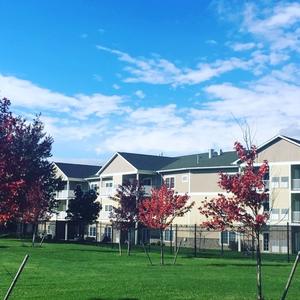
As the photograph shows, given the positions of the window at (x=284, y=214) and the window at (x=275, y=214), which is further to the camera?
the window at (x=275, y=214)

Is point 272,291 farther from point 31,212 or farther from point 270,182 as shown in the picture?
point 270,182

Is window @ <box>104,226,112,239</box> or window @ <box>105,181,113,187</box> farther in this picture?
window @ <box>105,181,113,187</box>

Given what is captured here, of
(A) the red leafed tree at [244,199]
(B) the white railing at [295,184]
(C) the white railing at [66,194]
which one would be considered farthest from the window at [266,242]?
(A) the red leafed tree at [244,199]

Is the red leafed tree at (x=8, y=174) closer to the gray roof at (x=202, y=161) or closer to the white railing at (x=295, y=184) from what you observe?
the white railing at (x=295, y=184)

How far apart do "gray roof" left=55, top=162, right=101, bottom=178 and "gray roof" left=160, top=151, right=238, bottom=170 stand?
1778 centimetres

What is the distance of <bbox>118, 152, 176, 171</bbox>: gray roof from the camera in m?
64.1

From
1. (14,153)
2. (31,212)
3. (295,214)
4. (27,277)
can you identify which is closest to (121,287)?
(27,277)

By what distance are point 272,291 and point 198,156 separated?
45847 millimetres

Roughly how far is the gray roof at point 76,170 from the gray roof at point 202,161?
17.8 metres

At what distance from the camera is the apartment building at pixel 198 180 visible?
4906 cm

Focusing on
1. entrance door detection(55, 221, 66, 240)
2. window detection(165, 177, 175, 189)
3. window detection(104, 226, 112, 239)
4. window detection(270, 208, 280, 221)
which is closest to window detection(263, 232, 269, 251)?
window detection(270, 208, 280, 221)

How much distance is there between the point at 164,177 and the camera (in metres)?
62.6

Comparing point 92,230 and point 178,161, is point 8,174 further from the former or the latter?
point 92,230

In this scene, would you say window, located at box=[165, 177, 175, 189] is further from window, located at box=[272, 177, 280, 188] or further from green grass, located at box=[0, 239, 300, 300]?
green grass, located at box=[0, 239, 300, 300]
